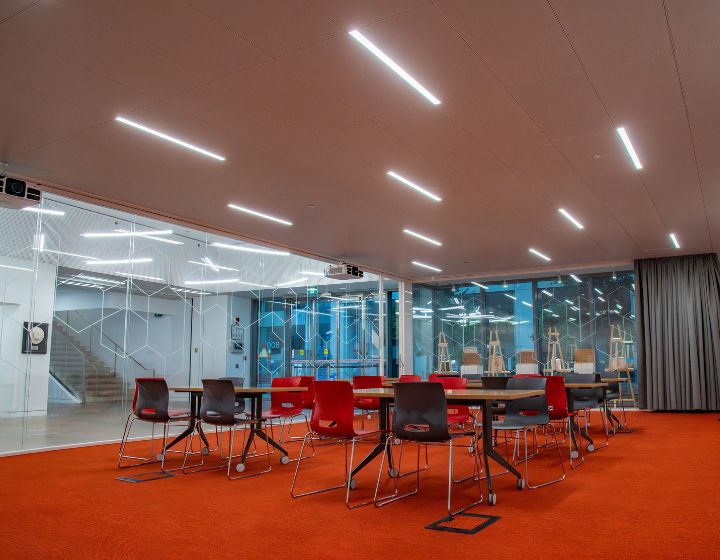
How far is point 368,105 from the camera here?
5223 millimetres

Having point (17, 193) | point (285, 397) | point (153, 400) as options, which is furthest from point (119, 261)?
point (285, 397)

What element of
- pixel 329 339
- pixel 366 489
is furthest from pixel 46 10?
pixel 329 339

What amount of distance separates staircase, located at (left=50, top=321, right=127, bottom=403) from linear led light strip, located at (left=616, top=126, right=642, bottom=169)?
7.16 m

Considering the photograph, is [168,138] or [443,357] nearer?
[168,138]

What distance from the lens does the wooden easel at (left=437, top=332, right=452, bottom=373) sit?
15641mm

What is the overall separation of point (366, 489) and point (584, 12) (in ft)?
12.7

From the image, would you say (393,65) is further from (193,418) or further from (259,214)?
(259,214)

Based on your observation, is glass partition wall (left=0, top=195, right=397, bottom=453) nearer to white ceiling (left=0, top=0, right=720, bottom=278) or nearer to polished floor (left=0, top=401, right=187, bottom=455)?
polished floor (left=0, top=401, right=187, bottom=455)

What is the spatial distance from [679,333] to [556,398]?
7769mm

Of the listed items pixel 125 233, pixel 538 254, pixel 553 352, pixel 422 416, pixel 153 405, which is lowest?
pixel 153 405

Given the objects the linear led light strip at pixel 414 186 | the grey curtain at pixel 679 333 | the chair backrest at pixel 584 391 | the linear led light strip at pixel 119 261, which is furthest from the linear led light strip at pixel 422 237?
the grey curtain at pixel 679 333

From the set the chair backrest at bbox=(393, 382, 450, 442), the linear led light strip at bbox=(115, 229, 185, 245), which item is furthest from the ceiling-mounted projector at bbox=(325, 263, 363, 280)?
the chair backrest at bbox=(393, 382, 450, 442)

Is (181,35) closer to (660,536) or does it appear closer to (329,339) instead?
(660,536)

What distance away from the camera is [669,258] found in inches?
496
